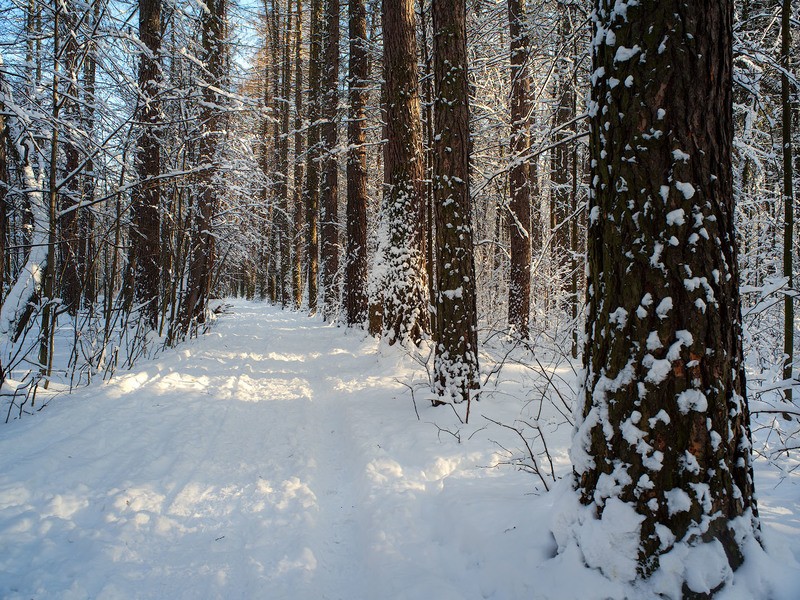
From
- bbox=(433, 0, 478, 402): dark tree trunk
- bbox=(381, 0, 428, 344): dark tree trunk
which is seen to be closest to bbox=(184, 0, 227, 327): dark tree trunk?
bbox=(381, 0, 428, 344): dark tree trunk

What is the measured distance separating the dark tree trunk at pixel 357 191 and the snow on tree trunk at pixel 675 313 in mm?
9754

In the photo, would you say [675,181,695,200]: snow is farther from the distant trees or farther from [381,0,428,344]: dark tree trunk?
[381,0,428,344]: dark tree trunk

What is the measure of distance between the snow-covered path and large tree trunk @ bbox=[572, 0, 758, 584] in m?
0.64

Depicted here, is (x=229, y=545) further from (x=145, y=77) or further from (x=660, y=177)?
(x=145, y=77)

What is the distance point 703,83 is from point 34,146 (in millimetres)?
6303

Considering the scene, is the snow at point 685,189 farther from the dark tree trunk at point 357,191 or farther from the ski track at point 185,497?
the dark tree trunk at point 357,191

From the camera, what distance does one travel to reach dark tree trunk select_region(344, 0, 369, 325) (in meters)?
10.8

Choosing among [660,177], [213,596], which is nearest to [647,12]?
[660,177]

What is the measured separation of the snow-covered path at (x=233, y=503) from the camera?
2119 millimetres

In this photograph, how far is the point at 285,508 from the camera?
2832 millimetres

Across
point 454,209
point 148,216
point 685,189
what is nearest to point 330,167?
point 148,216

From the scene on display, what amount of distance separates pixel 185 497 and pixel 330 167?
11.6m

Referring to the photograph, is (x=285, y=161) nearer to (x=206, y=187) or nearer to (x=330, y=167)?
(x=330, y=167)

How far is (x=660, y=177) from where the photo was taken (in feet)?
5.47
